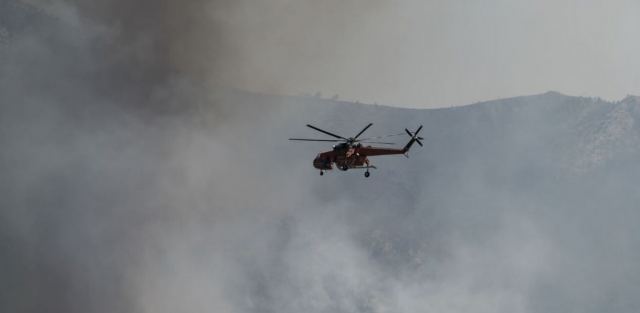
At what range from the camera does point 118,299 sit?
633ft

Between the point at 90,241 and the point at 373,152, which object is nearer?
the point at 373,152

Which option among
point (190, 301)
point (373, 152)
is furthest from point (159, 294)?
Result: point (373, 152)

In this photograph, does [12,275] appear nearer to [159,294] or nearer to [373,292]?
[159,294]

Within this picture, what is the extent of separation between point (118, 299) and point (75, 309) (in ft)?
27.8

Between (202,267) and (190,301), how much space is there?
757cm

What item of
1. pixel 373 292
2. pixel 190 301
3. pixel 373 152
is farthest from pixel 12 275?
pixel 373 152

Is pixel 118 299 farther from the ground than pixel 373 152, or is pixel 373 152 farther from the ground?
pixel 373 152

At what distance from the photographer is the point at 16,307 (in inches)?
7431

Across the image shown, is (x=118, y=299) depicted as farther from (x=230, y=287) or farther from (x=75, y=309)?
(x=230, y=287)

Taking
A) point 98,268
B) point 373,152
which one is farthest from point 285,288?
Result: point 373,152

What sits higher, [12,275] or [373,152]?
[373,152]

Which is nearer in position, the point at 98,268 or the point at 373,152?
the point at 373,152

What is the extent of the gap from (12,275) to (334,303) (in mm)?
64803

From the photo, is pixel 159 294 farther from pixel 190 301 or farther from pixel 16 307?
pixel 16 307
